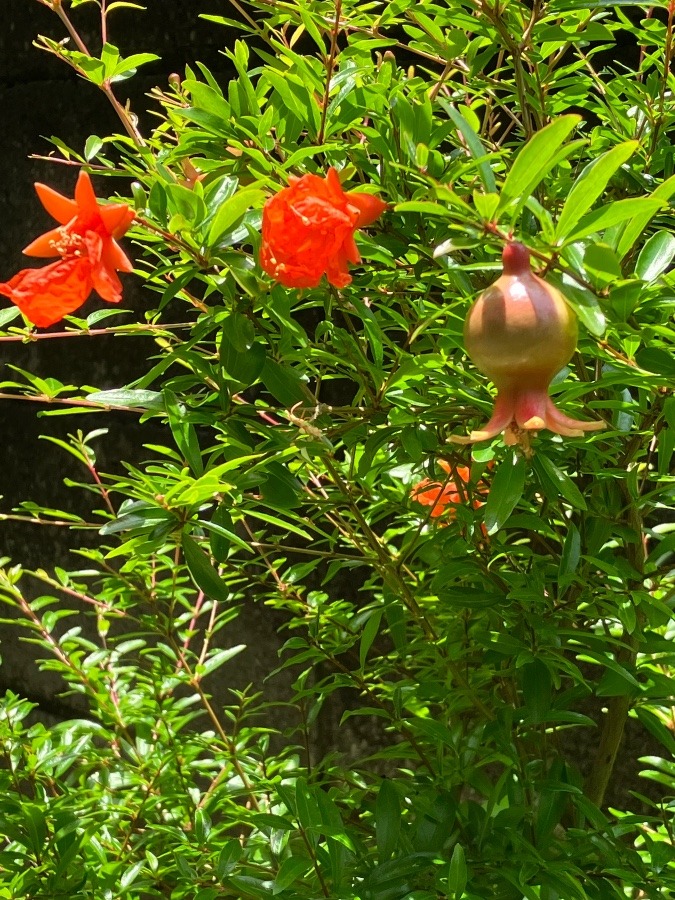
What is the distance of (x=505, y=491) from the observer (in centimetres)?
58

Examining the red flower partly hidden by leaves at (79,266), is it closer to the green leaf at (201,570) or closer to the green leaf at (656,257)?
the green leaf at (201,570)

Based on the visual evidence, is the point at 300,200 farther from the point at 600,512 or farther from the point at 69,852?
the point at 69,852

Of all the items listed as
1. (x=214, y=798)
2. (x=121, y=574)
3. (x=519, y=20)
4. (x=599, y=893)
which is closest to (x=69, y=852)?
(x=214, y=798)

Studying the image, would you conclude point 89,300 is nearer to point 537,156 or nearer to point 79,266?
point 79,266

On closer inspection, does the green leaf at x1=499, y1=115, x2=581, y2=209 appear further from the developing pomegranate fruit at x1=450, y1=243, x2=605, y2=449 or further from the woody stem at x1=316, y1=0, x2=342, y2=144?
the woody stem at x1=316, y1=0, x2=342, y2=144

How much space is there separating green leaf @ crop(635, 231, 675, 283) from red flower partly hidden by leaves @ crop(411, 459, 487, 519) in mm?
264

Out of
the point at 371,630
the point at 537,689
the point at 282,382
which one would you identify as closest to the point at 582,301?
the point at 282,382

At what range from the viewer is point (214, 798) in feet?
3.10

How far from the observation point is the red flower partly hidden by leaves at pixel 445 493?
782 mm

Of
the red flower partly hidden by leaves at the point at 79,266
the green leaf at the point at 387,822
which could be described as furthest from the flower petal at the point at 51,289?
the green leaf at the point at 387,822

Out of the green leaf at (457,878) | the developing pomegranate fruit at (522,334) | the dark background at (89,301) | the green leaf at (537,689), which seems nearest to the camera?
the developing pomegranate fruit at (522,334)

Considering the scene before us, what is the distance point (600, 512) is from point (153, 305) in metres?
1.25

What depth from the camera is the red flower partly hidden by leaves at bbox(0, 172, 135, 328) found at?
1.73 ft

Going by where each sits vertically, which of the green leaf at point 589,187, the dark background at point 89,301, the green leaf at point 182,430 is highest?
the green leaf at point 589,187
